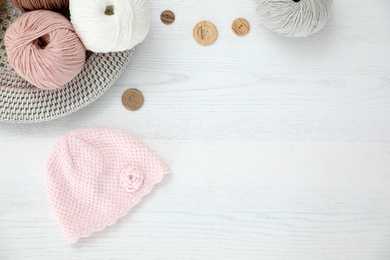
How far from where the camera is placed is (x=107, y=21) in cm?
56

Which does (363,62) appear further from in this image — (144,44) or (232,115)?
(144,44)

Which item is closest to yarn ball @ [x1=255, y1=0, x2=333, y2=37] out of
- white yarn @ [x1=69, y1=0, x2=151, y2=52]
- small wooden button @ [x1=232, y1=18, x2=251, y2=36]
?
small wooden button @ [x1=232, y1=18, x2=251, y2=36]

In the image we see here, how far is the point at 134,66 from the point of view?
0.68 metres

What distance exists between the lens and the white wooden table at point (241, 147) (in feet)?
2.14

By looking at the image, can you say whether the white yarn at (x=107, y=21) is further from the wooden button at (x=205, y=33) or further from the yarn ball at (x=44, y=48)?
the wooden button at (x=205, y=33)

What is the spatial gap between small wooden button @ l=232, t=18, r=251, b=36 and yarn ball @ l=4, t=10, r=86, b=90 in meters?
0.26

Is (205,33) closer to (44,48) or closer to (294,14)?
(294,14)

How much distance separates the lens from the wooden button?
2.26ft

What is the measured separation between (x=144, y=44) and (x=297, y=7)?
0.80 feet

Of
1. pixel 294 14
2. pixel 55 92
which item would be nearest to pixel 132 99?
pixel 55 92

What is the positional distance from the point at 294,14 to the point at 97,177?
38cm

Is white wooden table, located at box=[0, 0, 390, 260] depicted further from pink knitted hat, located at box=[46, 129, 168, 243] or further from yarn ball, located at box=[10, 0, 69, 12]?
yarn ball, located at box=[10, 0, 69, 12]

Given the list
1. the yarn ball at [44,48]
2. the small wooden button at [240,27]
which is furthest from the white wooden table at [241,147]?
the yarn ball at [44,48]

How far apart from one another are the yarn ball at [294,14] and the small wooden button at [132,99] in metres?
0.23
